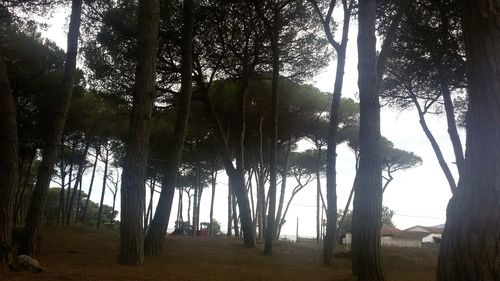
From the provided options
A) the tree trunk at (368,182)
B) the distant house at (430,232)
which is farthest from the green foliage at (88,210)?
the tree trunk at (368,182)

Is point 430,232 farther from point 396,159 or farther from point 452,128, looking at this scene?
point 452,128

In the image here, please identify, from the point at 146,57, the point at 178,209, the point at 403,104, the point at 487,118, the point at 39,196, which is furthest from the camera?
the point at 178,209

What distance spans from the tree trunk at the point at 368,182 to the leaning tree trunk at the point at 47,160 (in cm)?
479

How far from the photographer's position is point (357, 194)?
5.77 metres

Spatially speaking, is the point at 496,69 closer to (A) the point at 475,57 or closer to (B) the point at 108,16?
(A) the point at 475,57

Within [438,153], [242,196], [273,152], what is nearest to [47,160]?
[273,152]

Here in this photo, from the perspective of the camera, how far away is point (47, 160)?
23.9ft

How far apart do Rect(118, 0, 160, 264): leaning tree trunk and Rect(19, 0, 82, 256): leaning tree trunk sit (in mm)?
1917

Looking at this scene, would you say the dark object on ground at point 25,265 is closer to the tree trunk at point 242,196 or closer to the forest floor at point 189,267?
the forest floor at point 189,267

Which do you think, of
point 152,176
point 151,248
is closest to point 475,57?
point 151,248

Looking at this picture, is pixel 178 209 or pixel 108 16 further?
pixel 178 209

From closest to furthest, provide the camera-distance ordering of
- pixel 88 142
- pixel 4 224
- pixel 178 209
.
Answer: pixel 4 224 < pixel 88 142 < pixel 178 209

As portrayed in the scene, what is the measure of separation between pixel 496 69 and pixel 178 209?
30884mm

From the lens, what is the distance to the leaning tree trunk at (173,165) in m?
8.57
